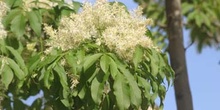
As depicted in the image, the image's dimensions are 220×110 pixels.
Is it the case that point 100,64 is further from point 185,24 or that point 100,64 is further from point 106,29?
point 185,24

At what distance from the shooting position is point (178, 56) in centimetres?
364

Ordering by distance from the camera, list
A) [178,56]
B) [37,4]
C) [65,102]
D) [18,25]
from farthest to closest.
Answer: [178,56]
[37,4]
[18,25]
[65,102]

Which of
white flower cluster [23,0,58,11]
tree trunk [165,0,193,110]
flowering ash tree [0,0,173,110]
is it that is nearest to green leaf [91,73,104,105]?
flowering ash tree [0,0,173,110]

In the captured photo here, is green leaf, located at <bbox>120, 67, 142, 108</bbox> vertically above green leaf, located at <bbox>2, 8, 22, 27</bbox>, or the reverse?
green leaf, located at <bbox>2, 8, 22, 27</bbox>

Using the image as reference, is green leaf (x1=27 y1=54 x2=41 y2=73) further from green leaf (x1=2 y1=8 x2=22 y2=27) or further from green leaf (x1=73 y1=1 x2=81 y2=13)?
green leaf (x1=73 y1=1 x2=81 y2=13)

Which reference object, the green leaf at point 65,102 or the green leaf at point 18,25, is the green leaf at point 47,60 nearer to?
the green leaf at point 65,102

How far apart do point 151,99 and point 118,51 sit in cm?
21


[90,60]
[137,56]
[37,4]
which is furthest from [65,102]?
[37,4]

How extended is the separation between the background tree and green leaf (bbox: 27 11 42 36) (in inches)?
59.9

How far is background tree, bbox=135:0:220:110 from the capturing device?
3.58 meters

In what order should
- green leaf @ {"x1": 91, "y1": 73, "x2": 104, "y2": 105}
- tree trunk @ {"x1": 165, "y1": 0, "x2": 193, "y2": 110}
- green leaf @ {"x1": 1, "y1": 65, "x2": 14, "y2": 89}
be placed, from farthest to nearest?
tree trunk @ {"x1": 165, "y1": 0, "x2": 193, "y2": 110} < green leaf @ {"x1": 1, "y1": 65, "x2": 14, "y2": 89} < green leaf @ {"x1": 91, "y1": 73, "x2": 104, "y2": 105}

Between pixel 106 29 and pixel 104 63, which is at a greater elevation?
pixel 106 29

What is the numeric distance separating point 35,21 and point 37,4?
0.18m

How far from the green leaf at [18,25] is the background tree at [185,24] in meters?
1.57
